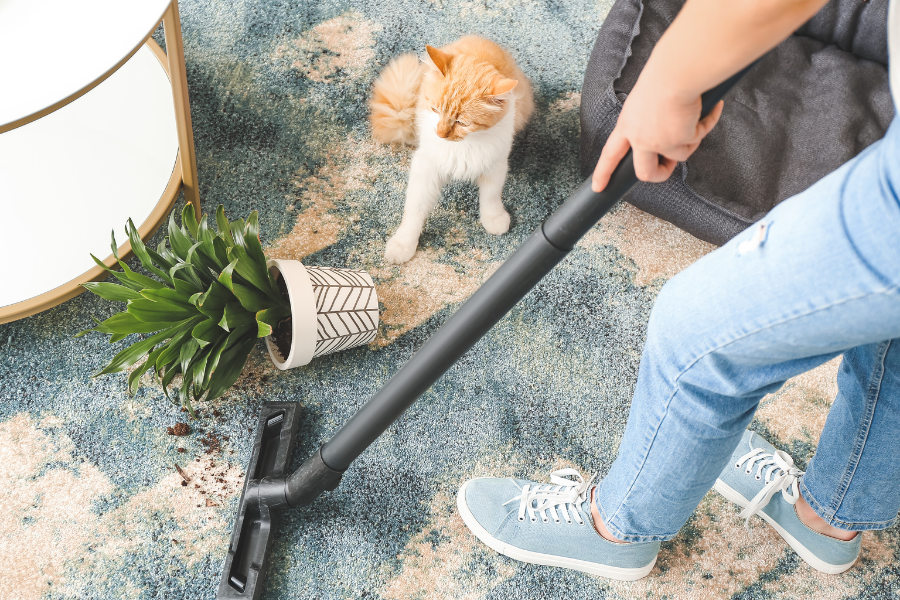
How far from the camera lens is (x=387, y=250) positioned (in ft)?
4.28

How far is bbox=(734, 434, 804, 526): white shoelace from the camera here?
1034 millimetres

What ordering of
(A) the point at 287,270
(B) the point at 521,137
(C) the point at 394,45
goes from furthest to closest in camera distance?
(C) the point at 394,45 → (B) the point at 521,137 → (A) the point at 287,270

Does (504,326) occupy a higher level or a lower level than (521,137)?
lower

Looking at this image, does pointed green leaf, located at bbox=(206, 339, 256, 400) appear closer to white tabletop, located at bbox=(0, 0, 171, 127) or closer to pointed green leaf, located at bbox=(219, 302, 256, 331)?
pointed green leaf, located at bbox=(219, 302, 256, 331)

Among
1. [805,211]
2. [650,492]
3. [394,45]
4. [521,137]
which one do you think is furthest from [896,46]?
[394,45]

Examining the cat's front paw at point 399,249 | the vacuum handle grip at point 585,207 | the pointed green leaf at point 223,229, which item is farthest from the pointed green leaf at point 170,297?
the vacuum handle grip at point 585,207

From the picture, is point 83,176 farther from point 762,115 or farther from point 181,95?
point 762,115

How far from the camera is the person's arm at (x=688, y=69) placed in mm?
454

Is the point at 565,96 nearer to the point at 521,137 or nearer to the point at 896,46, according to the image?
the point at 521,137

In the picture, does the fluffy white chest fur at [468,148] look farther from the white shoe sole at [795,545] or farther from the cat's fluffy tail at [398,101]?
the white shoe sole at [795,545]

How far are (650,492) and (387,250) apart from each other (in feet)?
2.48

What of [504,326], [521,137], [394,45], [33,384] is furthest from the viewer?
[394,45]

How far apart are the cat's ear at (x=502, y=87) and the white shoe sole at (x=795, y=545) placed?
31.9 inches

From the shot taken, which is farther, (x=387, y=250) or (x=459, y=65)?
(x=387, y=250)
